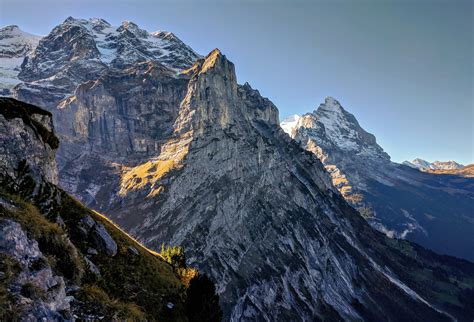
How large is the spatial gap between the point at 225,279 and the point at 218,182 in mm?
44298

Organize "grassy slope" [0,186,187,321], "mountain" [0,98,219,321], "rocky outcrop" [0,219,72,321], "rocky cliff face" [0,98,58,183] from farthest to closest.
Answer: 1. "rocky cliff face" [0,98,58,183]
2. "grassy slope" [0,186,187,321]
3. "mountain" [0,98,219,321]
4. "rocky outcrop" [0,219,72,321]

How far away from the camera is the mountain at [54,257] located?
18297mm

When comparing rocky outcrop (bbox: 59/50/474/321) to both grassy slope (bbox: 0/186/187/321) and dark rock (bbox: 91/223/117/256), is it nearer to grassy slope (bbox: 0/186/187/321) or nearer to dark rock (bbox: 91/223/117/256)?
grassy slope (bbox: 0/186/187/321)

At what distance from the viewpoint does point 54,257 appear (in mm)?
22688

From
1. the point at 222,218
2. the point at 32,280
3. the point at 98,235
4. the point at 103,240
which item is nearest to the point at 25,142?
the point at 98,235

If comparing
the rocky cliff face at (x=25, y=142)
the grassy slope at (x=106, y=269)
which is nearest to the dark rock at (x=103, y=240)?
the grassy slope at (x=106, y=269)

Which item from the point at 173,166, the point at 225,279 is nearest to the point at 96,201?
the point at 173,166

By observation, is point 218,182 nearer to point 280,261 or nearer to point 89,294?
point 280,261

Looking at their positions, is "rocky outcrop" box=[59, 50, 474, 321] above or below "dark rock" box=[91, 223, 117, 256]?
above

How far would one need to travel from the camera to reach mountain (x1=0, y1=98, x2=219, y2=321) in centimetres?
1830

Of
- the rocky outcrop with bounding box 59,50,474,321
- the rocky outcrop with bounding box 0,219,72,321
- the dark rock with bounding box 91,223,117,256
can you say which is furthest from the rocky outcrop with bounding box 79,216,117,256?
the rocky outcrop with bounding box 59,50,474,321

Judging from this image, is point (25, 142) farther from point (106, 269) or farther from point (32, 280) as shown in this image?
point (32, 280)

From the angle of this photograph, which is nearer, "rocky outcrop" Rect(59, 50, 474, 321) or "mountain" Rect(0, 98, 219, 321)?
"mountain" Rect(0, 98, 219, 321)

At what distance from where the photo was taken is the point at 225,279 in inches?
5802
